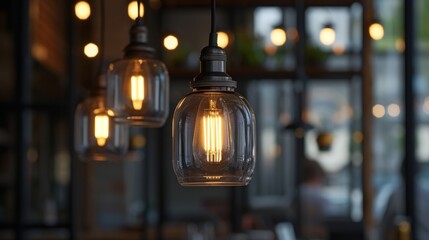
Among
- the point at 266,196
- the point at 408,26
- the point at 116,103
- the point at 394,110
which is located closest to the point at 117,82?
the point at 116,103

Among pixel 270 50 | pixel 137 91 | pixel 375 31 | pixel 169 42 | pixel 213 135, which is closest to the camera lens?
pixel 213 135

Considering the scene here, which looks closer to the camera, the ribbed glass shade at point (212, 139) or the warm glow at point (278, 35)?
the ribbed glass shade at point (212, 139)

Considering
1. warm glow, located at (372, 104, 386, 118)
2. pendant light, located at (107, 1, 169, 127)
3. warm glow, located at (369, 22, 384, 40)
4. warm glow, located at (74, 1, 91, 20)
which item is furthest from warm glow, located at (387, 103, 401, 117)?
pendant light, located at (107, 1, 169, 127)

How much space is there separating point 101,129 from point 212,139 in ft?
3.69

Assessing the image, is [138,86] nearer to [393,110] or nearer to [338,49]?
[338,49]

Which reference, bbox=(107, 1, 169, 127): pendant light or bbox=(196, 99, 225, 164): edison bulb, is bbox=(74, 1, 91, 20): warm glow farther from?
bbox=(196, 99, 225, 164): edison bulb

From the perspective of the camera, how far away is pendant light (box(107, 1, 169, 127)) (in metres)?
2.82

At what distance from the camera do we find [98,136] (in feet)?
10.9

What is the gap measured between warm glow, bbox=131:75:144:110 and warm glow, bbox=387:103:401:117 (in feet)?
34.5

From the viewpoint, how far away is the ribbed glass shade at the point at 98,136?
3.30 meters

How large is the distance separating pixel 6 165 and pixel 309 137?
3996mm

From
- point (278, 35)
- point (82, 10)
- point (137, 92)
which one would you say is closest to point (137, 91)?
point (137, 92)

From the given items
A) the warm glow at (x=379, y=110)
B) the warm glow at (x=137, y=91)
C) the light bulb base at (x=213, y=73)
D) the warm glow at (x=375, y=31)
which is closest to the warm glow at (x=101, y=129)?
the warm glow at (x=137, y=91)

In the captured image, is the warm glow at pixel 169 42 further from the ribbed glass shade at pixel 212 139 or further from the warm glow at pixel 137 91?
the ribbed glass shade at pixel 212 139
